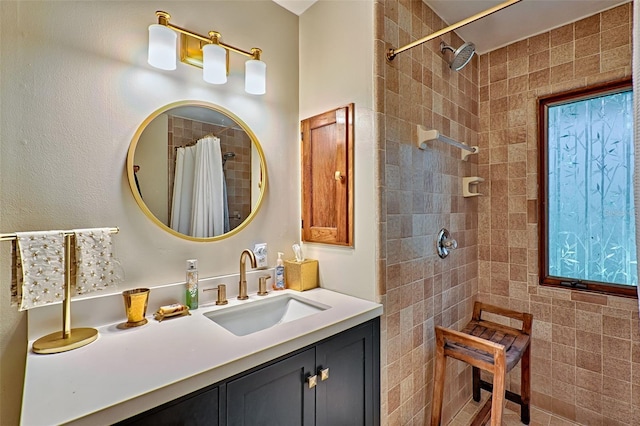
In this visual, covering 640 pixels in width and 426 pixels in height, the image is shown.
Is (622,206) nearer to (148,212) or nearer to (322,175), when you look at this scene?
(322,175)

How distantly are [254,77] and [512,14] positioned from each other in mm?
1678

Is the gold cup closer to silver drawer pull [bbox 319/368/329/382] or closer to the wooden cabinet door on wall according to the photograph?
silver drawer pull [bbox 319/368/329/382]

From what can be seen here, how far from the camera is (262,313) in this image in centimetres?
144

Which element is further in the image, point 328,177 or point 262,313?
point 328,177

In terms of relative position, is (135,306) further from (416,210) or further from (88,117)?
(416,210)

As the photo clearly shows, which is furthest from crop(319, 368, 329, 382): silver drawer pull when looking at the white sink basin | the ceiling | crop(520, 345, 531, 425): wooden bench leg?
the ceiling

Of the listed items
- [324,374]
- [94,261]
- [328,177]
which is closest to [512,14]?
[328,177]

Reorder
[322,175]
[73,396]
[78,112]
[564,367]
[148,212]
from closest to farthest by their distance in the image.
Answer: [73,396], [78,112], [148,212], [322,175], [564,367]

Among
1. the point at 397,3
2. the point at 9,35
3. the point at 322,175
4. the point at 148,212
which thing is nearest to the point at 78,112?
the point at 9,35

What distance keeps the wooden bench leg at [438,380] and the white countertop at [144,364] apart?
2.24 feet

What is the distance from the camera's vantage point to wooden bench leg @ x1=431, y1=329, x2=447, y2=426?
1.60 m

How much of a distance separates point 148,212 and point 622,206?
104 inches

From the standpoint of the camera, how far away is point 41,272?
94cm

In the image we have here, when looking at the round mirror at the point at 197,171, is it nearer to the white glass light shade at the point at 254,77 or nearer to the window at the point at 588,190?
the white glass light shade at the point at 254,77
